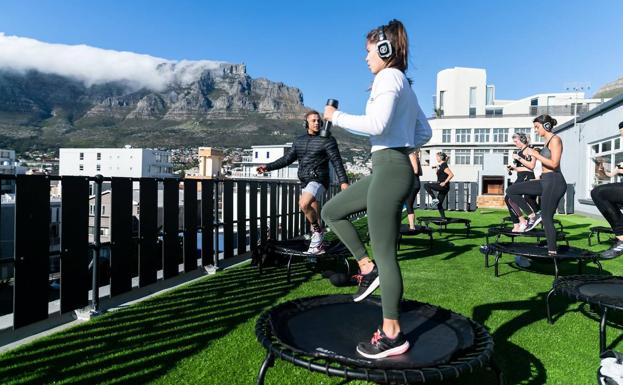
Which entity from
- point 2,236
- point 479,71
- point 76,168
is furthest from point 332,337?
point 76,168

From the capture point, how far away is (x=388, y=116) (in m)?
1.86

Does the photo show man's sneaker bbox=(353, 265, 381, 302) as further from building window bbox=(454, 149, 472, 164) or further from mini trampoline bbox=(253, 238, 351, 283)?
building window bbox=(454, 149, 472, 164)

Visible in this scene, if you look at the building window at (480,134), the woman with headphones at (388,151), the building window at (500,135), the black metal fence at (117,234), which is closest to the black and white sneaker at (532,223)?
the black metal fence at (117,234)

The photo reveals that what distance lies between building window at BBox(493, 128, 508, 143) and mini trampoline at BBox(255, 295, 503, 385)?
59113 millimetres

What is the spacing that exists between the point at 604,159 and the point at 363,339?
1513 centimetres

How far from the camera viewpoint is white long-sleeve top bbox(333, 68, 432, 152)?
1.85 m

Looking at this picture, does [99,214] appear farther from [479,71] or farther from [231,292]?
[479,71]

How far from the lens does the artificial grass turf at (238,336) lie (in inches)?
86.0

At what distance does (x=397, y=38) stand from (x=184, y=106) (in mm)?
159472

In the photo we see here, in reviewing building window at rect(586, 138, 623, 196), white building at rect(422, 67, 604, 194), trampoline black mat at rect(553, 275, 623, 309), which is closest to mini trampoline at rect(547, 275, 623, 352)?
trampoline black mat at rect(553, 275, 623, 309)

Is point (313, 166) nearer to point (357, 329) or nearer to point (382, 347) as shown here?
point (357, 329)

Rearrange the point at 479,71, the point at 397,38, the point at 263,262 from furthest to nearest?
1. the point at 479,71
2. the point at 263,262
3. the point at 397,38

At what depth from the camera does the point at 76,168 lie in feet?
322

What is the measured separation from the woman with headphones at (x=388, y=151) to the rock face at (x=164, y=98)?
458 ft
